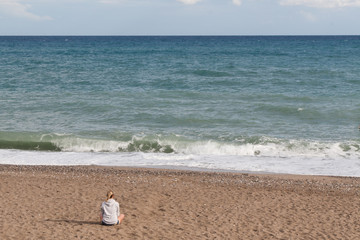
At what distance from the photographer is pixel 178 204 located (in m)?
12.8

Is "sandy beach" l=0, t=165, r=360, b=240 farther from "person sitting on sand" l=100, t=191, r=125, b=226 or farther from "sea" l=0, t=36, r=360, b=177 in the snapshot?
"sea" l=0, t=36, r=360, b=177

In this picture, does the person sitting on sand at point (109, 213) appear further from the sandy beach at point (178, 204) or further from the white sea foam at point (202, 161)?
the white sea foam at point (202, 161)

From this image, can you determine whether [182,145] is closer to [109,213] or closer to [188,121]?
[188,121]

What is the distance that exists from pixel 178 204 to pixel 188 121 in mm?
13315

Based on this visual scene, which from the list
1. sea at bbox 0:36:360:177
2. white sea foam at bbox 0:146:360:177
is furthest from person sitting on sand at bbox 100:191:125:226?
white sea foam at bbox 0:146:360:177

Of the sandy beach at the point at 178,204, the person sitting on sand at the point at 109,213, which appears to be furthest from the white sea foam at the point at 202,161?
the person sitting on sand at the point at 109,213

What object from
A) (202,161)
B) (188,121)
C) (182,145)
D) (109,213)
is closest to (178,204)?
(109,213)

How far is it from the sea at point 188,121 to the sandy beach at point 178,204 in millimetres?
2435

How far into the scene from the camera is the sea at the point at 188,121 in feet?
64.6

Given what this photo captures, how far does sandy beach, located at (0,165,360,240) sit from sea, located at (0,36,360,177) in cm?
244

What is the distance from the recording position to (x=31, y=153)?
68.6ft

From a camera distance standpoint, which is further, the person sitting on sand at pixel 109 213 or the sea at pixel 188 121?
the sea at pixel 188 121

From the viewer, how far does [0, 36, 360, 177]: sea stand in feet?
64.6

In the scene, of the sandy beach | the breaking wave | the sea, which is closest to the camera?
the sandy beach
